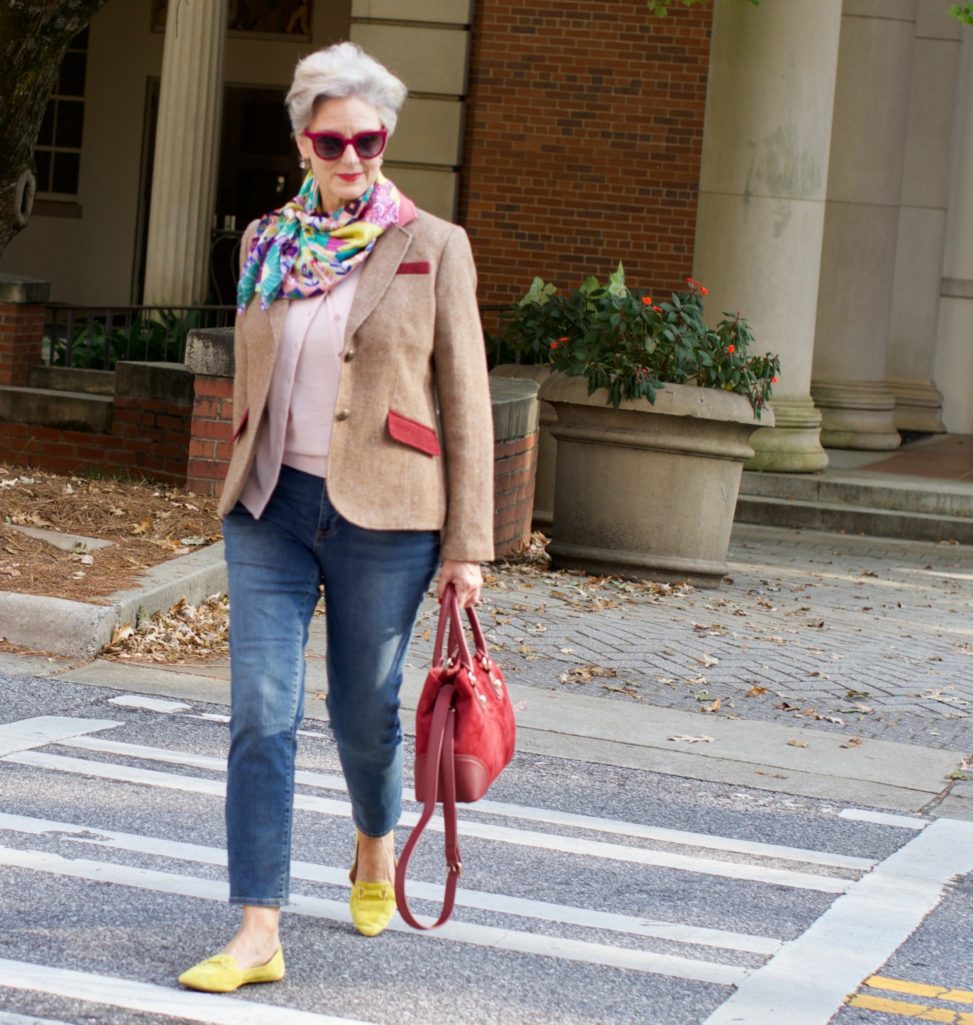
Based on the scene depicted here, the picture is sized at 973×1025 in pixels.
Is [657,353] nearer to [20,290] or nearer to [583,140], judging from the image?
[20,290]

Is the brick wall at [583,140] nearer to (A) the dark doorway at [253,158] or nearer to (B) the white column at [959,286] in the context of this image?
(B) the white column at [959,286]

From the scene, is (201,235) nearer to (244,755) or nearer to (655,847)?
(655,847)

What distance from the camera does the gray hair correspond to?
3830 millimetres

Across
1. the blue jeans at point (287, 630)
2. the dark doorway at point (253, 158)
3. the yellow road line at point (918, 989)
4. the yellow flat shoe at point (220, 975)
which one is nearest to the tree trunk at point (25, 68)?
the blue jeans at point (287, 630)

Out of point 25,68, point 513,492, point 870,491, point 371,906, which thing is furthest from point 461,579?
point 870,491

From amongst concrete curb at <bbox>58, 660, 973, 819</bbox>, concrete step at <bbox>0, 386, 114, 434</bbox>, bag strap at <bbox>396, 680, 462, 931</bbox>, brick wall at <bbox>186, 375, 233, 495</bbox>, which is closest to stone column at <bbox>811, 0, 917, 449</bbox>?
concrete step at <bbox>0, 386, 114, 434</bbox>

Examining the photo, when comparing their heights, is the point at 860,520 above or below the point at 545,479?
below

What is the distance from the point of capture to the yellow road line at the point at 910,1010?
404 cm

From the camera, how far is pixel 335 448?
3.84 meters

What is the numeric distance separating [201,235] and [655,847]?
1222 cm

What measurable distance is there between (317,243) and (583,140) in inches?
501

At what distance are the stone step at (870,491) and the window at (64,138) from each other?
438 inches

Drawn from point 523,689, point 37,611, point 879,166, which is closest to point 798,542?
point 879,166

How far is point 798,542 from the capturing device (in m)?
12.8
